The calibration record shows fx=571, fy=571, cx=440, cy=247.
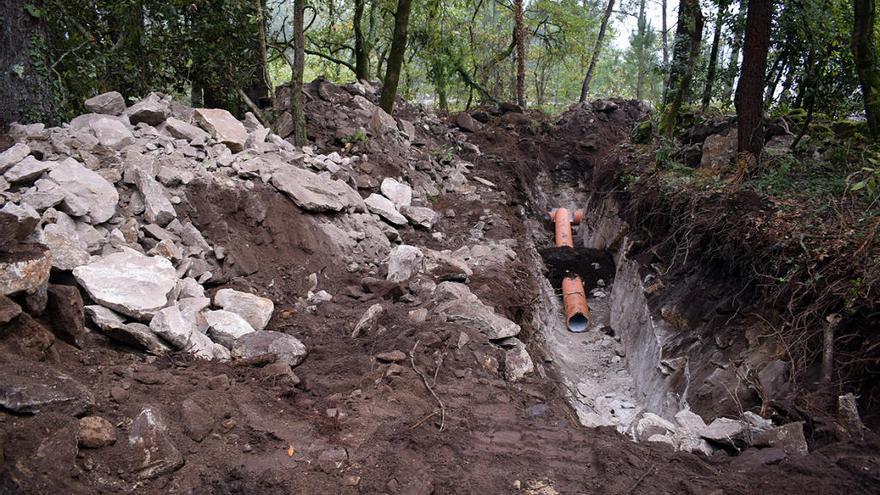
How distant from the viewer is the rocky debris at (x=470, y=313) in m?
5.59

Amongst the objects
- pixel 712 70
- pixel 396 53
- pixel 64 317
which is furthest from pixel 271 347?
pixel 712 70

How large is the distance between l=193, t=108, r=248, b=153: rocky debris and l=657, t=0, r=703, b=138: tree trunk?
7.53 metres

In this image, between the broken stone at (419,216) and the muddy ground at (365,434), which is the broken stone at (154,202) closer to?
the muddy ground at (365,434)

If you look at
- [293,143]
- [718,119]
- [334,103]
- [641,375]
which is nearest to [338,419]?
[641,375]

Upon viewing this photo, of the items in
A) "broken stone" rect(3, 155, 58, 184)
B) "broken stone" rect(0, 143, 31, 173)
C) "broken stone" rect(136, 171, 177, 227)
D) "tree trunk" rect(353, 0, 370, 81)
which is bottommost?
"broken stone" rect(136, 171, 177, 227)

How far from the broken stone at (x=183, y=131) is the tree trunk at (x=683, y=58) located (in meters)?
8.03

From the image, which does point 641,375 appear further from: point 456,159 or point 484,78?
point 484,78

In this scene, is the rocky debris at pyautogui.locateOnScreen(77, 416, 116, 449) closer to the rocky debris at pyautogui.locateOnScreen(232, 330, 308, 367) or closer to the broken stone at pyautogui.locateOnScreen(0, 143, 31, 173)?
the rocky debris at pyautogui.locateOnScreen(232, 330, 308, 367)

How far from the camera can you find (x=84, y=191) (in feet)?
16.1

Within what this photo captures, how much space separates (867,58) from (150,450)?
8271 mm

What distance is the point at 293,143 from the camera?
9.27m

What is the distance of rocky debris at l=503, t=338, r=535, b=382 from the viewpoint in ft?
17.1

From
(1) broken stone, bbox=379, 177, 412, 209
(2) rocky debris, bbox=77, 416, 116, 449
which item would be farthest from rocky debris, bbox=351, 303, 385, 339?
(1) broken stone, bbox=379, 177, 412, 209

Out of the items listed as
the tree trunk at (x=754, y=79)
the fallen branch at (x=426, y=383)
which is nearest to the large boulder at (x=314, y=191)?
the fallen branch at (x=426, y=383)
